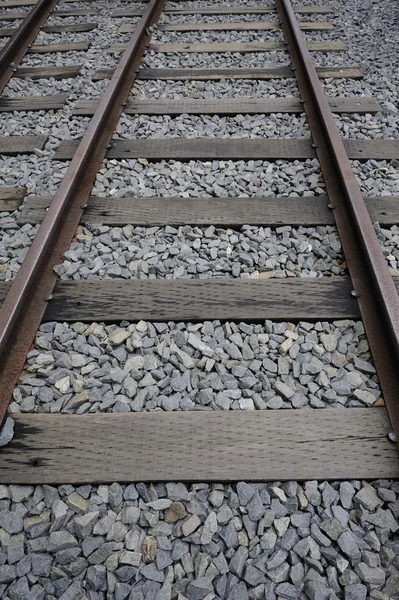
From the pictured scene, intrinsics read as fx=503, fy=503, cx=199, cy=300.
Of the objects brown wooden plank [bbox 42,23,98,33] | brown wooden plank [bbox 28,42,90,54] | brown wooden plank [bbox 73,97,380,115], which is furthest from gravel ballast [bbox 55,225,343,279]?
brown wooden plank [bbox 42,23,98,33]

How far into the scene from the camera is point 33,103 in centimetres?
407

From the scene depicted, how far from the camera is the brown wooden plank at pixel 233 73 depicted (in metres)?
4.31

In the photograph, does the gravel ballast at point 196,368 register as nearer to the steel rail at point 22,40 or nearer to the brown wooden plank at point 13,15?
the steel rail at point 22,40

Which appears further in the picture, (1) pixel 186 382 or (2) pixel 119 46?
(2) pixel 119 46

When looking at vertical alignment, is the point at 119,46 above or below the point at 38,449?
above

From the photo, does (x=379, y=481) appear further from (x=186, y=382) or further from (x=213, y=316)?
(x=213, y=316)

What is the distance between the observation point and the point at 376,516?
1581mm

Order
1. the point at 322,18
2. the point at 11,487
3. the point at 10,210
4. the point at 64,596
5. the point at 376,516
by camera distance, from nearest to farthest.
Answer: the point at 64,596 → the point at 376,516 → the point at 11,487 → the point at 10,210 → the point at 322,18

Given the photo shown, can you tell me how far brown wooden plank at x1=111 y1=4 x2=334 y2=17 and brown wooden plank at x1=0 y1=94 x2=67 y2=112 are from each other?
7.11 ft

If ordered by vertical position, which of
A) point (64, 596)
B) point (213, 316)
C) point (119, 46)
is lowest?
point (64, 596)

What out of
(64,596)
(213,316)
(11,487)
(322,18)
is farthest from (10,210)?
(322,18)

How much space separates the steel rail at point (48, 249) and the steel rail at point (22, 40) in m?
1.26

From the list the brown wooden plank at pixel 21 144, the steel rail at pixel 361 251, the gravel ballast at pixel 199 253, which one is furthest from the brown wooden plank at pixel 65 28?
the gravel ballast at pixel 199 253

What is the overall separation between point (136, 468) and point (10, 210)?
187 centimetres
